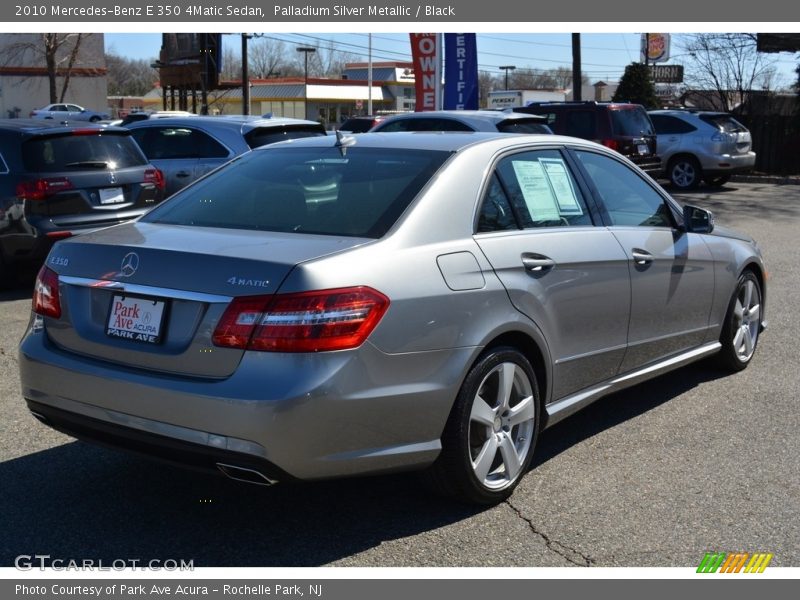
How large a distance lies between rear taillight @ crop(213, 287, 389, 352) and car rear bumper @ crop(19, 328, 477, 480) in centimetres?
5

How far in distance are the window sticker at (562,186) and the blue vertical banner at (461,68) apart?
15673 millimetres

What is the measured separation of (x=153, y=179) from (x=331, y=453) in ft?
23.5

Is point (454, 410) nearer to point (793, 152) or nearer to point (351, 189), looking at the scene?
point (351, 189)

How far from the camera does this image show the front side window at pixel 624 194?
17.5 ft

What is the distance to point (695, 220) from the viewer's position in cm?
591

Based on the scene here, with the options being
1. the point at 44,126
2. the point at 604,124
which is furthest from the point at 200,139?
the point at 604,124

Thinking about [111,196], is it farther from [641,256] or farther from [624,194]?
[641,256]

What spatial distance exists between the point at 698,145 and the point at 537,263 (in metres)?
18.3

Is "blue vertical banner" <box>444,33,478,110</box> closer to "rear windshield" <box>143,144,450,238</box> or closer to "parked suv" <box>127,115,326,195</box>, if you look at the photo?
"parked suv" <box>127,115,326,195</box>

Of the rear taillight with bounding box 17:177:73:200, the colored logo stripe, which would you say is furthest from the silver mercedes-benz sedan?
the rear taillight with bounding box 17:177:73:200

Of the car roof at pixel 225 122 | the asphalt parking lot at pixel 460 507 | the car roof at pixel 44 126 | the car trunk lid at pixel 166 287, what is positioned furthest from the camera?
the car roof at pixel 225 122

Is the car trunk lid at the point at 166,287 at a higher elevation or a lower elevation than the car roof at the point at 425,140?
lower

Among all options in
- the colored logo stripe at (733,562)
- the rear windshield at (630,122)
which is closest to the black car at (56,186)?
the colored logo stripe at (733,562)

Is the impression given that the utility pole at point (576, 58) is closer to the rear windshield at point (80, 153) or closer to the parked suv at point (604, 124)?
the parked suv at point (604, 124)
